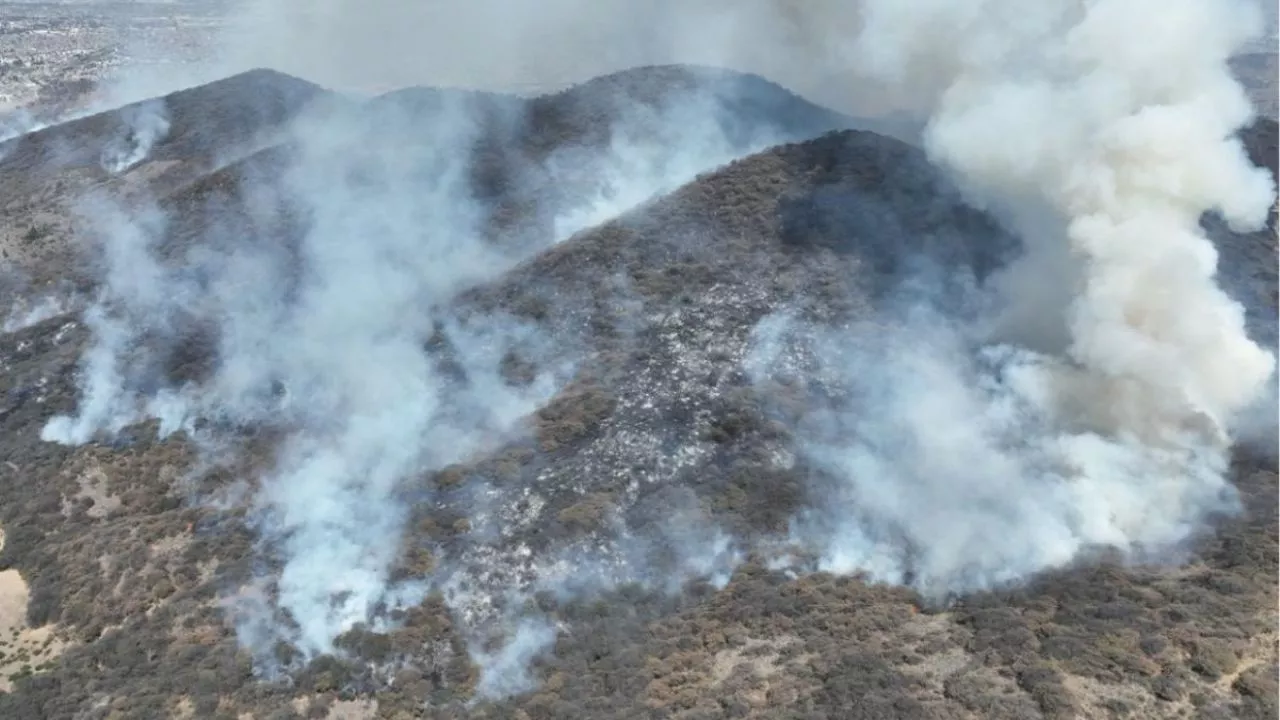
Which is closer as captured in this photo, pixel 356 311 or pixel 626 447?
pixel 626 447

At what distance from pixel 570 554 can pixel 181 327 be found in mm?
27060

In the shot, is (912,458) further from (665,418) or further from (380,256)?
(380,256)

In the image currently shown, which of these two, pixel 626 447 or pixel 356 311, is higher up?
pixel 626 447

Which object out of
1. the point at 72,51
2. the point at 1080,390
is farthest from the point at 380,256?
the point at 72,51

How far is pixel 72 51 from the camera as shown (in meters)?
120

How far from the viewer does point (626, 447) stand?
3669 centimetres

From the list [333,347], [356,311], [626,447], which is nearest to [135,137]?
[356,311]

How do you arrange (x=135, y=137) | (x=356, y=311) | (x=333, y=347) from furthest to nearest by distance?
(x=135, y=137), (x=356, y=311), (x=333, y=347)

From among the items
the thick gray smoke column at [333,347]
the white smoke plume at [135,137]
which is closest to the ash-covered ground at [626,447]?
the thick gray smoke column at [333,347]

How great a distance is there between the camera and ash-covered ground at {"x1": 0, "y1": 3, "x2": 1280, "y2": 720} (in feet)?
91.8

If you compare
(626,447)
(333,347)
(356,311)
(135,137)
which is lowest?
(135,137)

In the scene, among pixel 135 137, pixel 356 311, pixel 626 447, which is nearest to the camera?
pixel 626 447

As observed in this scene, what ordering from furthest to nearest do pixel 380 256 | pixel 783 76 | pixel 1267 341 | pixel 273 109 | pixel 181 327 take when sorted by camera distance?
pixel 783 76 < pixel 273 109 < pixel 380 256 < pixel 181 327 < pixel 1267 341

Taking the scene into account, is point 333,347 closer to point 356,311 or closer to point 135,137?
point 356,311
